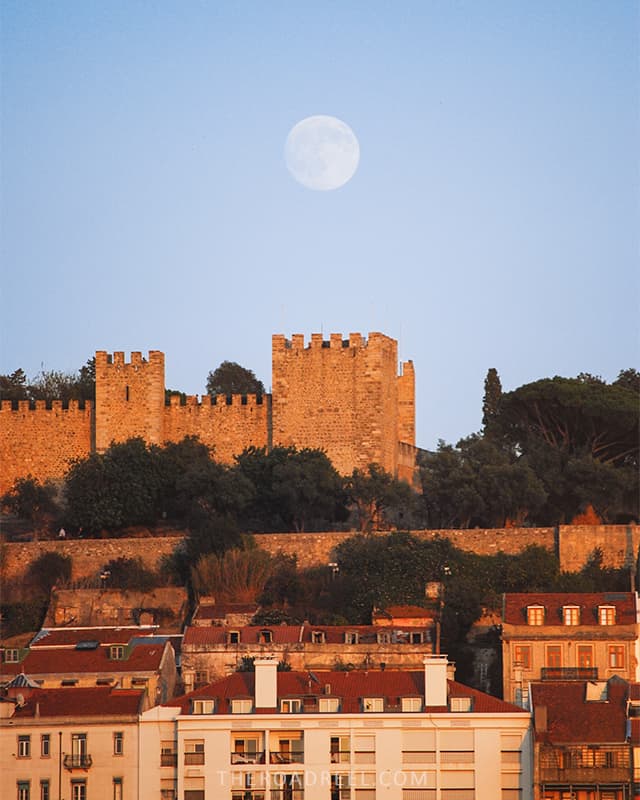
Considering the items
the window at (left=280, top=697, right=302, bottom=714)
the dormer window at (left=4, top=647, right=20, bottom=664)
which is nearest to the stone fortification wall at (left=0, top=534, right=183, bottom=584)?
the dormer window at (left=4, top=647, right=20, bottom=664)

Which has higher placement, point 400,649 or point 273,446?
point 273,446

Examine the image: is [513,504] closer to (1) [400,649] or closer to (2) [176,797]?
(1) [400,649]

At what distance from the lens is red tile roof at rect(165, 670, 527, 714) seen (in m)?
46.9

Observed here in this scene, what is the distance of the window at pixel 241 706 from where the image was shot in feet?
154

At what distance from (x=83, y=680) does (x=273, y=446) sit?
18615 mm

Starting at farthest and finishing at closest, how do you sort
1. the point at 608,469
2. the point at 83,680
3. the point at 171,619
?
the point at 608,469
the point at 171,619
the point at 83,680

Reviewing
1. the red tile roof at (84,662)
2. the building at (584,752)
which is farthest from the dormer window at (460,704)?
the red tile roof at (84,662)

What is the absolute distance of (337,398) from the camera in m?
69.0

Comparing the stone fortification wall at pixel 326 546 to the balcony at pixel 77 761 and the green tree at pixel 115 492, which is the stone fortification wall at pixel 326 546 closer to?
the green tree at pixel 115 492

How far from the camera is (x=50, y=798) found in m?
45.8

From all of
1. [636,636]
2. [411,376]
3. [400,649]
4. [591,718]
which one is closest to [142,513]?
[411,376]

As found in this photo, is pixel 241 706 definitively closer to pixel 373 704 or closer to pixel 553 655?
pixel 373 704

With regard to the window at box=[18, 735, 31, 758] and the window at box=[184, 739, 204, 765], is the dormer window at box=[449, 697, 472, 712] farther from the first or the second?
the window at box=[18, 735, 31, 758]

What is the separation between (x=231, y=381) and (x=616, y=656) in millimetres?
35954
